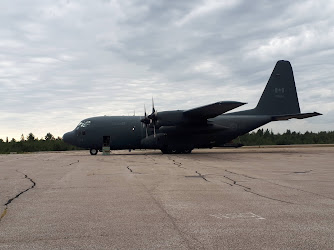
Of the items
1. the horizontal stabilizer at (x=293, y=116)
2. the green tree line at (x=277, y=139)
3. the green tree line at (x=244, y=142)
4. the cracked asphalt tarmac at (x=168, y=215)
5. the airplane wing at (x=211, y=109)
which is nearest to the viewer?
the cracked asphalt tarmac at (x=168, y=215)

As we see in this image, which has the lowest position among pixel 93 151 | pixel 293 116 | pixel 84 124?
pixel 93 151

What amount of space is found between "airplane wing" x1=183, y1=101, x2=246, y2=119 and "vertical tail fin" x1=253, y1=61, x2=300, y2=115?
7.69 meters

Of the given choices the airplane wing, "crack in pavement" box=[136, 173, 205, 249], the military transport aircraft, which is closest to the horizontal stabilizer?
the military transport aircraft

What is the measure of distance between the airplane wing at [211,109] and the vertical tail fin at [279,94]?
25.2 feet

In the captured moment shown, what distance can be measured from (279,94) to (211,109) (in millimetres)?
10311

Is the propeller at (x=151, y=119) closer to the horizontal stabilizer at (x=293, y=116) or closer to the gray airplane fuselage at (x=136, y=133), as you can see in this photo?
the gray airplane fuselage at (x=136, y=133)

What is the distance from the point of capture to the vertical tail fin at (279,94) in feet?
115

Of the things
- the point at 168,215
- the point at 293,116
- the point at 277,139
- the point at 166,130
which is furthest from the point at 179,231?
the point at 277,139

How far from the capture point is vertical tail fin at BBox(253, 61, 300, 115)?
35.1 metres

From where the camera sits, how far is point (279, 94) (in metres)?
35.2

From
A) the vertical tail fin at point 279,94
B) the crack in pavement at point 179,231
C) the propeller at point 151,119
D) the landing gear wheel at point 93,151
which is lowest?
the crack in pavement at point 179,231

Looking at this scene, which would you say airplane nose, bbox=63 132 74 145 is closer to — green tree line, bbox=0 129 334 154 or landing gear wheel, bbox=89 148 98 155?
landing gear wheel, bbox=89 148 98 155

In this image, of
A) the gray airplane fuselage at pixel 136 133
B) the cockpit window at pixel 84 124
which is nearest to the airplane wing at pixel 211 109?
the gray airplane fuselage at pixel 136 133

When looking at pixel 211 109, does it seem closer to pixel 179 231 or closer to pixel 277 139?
pixel 179 231
